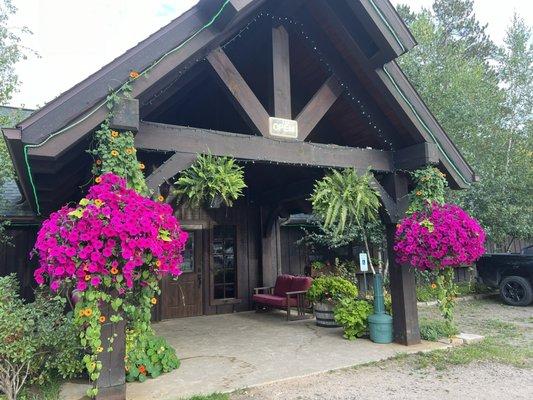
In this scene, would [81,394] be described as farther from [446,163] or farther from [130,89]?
[446,163]

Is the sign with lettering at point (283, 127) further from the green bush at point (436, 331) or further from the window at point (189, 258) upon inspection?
the window at point (189, 258)

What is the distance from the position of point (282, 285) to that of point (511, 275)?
19.1 ft

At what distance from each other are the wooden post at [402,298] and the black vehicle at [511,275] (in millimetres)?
5585

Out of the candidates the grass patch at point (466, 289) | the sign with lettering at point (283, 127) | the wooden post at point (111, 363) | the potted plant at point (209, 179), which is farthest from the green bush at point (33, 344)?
the grass patch at point (466, 289)

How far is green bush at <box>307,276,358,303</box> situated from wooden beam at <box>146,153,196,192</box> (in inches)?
149

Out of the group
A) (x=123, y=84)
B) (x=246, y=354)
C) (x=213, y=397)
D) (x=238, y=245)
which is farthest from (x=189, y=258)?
(x=123, y=84)

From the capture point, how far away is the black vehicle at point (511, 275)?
9.41 m

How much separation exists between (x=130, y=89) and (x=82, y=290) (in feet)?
6.00

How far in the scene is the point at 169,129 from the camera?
421cm

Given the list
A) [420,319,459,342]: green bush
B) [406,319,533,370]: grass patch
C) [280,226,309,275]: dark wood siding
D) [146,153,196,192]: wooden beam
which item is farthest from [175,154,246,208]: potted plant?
[280,226,309,275]: dark wood siding

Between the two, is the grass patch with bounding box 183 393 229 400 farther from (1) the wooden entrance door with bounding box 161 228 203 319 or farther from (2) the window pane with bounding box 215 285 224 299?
(2) the window pane with bounding box 215 285 224 299

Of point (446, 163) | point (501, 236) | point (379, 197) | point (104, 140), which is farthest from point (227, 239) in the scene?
point (501, 236)

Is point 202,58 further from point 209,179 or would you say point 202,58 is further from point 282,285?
point 282,285

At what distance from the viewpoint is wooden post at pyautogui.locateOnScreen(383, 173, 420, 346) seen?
542cm
